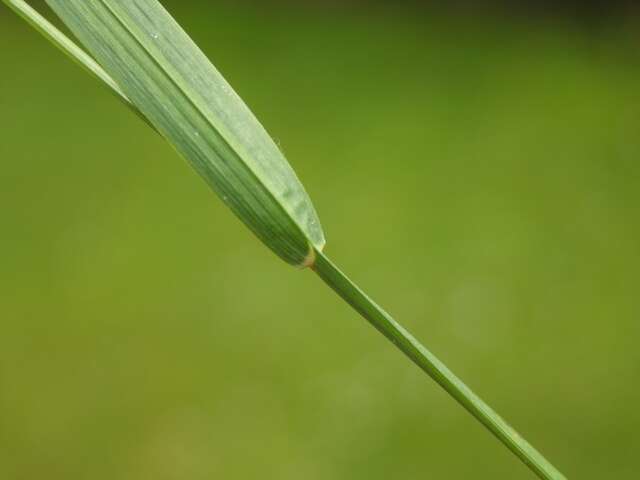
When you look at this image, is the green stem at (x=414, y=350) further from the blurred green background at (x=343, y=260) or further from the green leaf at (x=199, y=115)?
the blurred green background at (x=343, y=260)

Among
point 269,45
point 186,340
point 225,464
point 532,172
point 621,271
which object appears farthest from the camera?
point 269,45

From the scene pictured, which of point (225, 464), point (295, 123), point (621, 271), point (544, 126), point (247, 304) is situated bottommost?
point (225, 464)

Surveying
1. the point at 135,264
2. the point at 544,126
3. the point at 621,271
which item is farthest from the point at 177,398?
the point at 544,126

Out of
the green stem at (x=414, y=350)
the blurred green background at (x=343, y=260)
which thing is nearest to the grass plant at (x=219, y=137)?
the green stem at (x=414, y=350)

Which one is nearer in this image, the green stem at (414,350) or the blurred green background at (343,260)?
the green stem at (414,350)

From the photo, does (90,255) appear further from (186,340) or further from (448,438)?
(448,438)

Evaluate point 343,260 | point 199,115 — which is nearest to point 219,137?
point 199,115

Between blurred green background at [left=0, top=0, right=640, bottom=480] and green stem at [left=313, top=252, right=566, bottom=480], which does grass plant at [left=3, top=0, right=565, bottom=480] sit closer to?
green stem at [left=313, top=252, right=566, bottom=480]

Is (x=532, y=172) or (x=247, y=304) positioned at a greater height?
(x=532, y=172)
